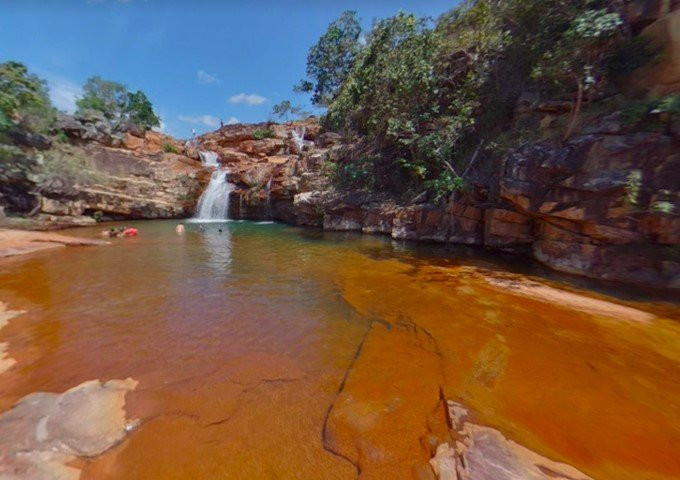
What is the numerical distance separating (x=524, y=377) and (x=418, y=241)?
30.5ft

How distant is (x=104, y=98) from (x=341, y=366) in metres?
44.2

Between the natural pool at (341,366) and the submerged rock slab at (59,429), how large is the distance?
0.51ft

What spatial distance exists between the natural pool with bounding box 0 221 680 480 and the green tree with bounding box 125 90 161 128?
118 feet

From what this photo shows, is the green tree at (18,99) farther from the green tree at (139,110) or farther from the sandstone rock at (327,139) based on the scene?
the green tree at (139,110)

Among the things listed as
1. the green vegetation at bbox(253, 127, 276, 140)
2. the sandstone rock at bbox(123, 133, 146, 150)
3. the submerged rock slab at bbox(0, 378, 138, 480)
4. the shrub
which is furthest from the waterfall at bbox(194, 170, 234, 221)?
the shrub

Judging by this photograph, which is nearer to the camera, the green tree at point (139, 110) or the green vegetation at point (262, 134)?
the green vegetation at point (262, 134)

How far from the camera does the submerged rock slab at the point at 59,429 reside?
6.65ft

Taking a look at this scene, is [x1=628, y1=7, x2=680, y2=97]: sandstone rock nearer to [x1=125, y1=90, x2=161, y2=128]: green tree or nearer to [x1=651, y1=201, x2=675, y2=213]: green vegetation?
[x1=651, y1=201, x2=675, y2=213]: green vegetation

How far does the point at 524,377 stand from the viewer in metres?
3.40

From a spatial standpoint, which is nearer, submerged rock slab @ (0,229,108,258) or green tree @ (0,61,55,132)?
submerged rock slab @ (0,229,108,258)

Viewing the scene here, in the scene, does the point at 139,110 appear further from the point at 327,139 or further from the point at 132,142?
the point at 327,139

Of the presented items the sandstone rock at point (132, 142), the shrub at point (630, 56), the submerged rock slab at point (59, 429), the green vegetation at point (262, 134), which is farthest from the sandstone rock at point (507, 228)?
the sandstone rock at point (132, 142)

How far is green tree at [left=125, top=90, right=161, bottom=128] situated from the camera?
3459 centimetres

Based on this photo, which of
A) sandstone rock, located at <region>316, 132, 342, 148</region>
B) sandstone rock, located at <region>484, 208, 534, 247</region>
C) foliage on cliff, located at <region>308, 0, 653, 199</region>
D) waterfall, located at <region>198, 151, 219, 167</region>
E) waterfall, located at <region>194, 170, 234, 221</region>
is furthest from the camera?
waterfall, located at <region>198, 151, 219, 167</region>
